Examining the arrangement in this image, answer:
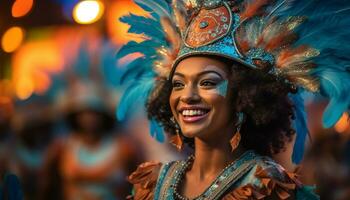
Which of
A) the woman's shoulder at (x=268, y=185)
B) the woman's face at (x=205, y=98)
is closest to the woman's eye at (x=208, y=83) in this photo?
the woman's face at (x=205, y=98)

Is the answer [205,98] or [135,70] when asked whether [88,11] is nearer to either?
[135,70]

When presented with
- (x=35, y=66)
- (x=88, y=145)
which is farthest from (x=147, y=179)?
(x=35, y=66)

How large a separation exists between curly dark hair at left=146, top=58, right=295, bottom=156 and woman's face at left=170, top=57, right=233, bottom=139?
46mm

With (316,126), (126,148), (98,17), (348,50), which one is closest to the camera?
(348,50)

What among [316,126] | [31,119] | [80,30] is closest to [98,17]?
[80,30]

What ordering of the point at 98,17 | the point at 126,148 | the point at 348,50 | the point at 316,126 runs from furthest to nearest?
the point at 98,17, the point at 126,148, the point at 316,126, the point at 348,50

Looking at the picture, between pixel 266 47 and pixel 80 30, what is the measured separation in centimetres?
356

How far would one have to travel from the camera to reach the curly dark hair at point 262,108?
10.3 ft

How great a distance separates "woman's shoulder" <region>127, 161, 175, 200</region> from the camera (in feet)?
11.2

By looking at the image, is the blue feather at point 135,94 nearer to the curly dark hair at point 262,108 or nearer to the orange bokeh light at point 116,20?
the curly dark hair at point 262,108

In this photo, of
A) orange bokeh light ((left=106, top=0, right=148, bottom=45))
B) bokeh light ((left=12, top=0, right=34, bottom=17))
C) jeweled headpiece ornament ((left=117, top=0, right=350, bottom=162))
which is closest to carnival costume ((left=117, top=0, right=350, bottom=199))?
jeweled headpiece ornament ((left=117, top=0, right=350, bottom=162))

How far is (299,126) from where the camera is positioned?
11.3ft

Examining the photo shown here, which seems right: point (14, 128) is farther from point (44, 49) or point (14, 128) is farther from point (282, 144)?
point (282, 144)

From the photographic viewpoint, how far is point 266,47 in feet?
10.5
